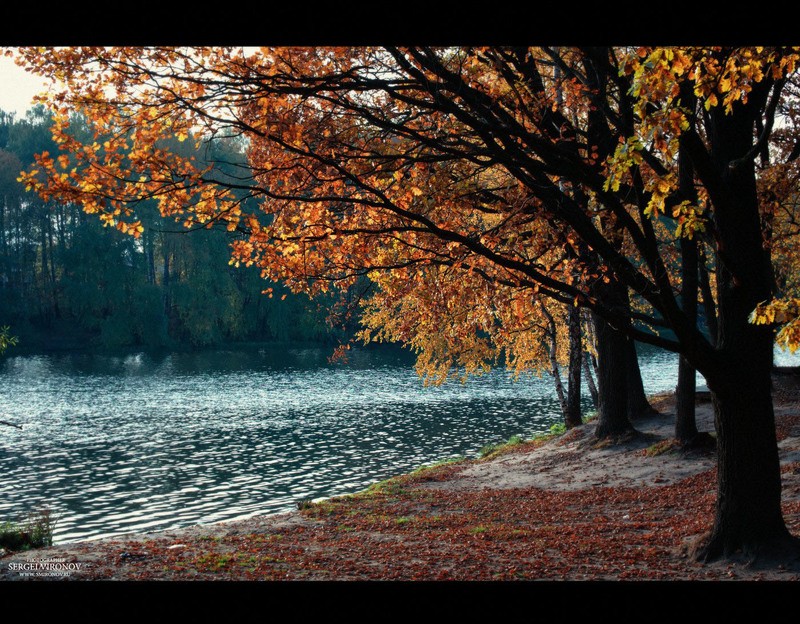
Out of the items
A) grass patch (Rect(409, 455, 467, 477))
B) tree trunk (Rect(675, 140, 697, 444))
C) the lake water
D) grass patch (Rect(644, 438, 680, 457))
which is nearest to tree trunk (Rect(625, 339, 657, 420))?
grass patch (Rect(644, 438, 680, 457))

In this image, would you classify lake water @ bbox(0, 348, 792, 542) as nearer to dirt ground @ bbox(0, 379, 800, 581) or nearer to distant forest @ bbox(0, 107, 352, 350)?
dirt ground @ bbox(0, 379, 800, 581)

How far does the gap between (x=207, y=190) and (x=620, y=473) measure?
1195 centimetres

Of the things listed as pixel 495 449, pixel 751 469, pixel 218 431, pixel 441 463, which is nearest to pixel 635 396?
pixel 495 449

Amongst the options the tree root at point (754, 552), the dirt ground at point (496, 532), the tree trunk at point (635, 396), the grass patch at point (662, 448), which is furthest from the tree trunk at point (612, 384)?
the tree root at point (754, 552)

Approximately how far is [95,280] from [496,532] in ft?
192

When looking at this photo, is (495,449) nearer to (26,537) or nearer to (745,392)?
(26,537)

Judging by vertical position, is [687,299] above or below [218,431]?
above

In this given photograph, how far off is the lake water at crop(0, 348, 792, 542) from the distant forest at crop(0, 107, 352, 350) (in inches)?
336

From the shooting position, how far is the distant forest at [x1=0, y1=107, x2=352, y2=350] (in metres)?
63.0

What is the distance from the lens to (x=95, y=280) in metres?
63.6

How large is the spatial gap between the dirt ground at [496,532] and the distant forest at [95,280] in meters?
45.4

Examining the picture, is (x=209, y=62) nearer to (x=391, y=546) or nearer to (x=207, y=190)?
(x=207, y=190)

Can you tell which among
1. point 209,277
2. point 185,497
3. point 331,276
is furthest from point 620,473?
point 209,277

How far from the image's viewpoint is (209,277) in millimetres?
64812
